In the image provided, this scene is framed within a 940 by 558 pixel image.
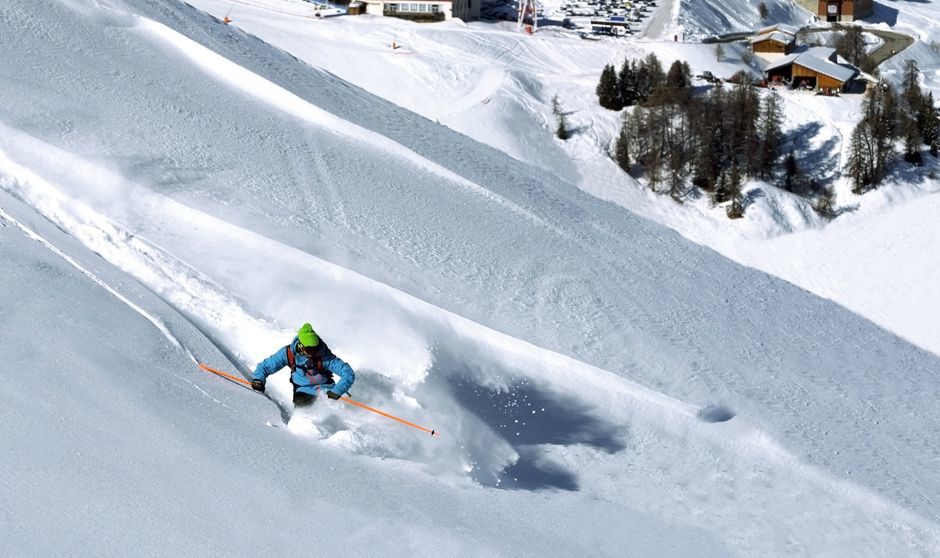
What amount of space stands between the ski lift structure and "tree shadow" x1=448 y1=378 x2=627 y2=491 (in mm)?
37743

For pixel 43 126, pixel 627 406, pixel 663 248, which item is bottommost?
pixel 663 248

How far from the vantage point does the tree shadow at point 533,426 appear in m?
9.91

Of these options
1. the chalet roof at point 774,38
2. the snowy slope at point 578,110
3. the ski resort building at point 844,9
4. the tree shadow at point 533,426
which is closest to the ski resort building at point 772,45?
the chalet roof at point 774,38

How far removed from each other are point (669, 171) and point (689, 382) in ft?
75.5

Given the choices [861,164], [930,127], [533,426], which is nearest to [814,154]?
[861,164]

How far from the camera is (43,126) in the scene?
617 inches

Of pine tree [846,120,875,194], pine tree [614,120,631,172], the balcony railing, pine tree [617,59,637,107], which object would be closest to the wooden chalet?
pine tree [617,59,637,107]

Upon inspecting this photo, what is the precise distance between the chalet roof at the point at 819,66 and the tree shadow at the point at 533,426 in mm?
34707

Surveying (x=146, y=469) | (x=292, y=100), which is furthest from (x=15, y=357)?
(x=292, y=100)

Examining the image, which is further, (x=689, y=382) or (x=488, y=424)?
(x=689, y=382)

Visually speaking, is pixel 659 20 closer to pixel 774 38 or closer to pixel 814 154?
pixel 774 38

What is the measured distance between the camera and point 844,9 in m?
61.9

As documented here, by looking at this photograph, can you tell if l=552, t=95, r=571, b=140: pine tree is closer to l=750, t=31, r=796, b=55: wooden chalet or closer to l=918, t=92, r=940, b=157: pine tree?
l=918, t=92, r=940, b=157: pine tree

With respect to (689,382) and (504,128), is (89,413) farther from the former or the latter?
(504,128)
